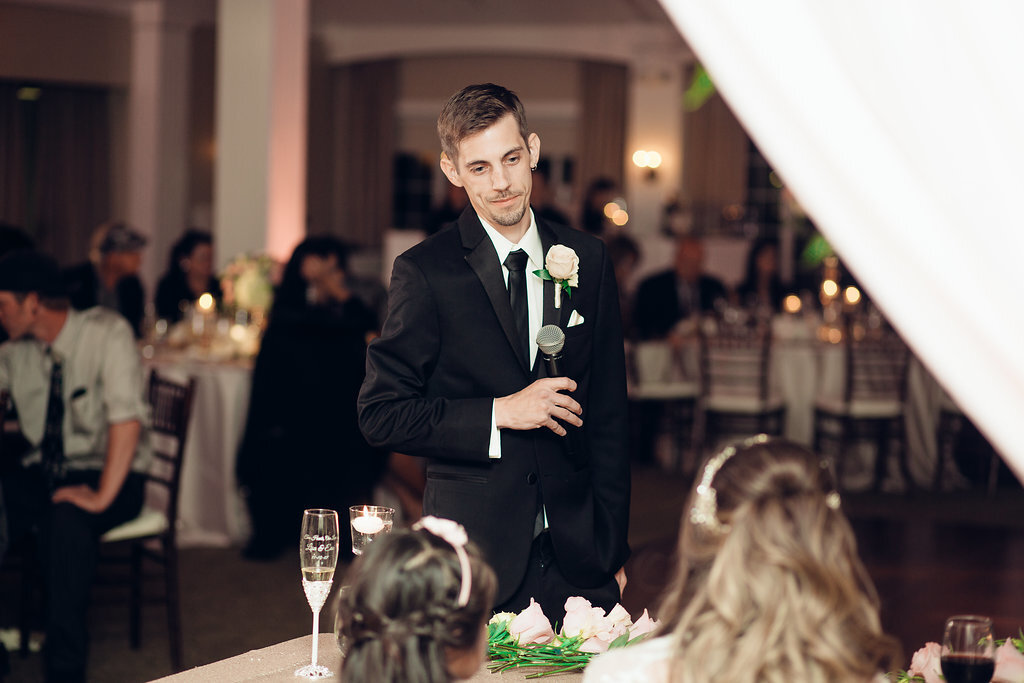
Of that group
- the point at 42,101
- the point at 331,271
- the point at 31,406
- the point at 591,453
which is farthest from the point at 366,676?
the point at 42,101

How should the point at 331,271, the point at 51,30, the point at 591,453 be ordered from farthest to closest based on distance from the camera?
the point at 51,30
the point at 331,271
the point at 591,453

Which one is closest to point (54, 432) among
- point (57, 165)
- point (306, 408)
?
point (306, 408)

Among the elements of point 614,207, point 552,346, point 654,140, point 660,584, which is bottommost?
point 660,584

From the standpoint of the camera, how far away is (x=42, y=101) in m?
12.2

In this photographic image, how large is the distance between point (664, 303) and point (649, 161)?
4.82 metres

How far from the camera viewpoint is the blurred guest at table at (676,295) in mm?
8344

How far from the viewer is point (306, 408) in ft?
17.7

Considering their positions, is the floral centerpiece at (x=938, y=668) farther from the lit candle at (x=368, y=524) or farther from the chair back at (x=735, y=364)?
the chair back at (x=735, y=364)

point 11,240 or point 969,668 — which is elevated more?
point 11,240

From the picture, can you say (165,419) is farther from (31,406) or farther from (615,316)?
(615,316)

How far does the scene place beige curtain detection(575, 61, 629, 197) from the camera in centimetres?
1354

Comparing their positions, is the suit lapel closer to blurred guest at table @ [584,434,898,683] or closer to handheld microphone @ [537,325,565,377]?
handheld microphone @ [537,325,565,377]

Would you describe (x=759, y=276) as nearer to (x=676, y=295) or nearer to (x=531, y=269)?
(x=676, y=295)

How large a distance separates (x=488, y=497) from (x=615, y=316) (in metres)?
0.42
